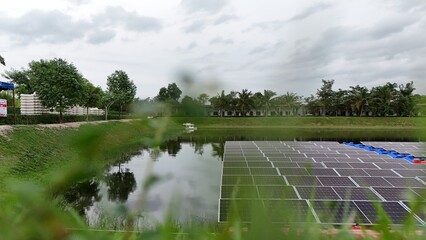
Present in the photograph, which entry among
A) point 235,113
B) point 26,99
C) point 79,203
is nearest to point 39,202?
point 235,113

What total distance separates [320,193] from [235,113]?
896 centimetres

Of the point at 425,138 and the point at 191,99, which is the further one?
the point at 425,138

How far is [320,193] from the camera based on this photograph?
955 cm

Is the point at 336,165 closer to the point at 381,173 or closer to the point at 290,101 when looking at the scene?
the point at 381,173

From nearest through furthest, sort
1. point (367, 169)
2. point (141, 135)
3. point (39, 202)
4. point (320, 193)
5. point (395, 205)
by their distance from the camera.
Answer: point (39, 202)
point (141, 135)
point (395, 205)
point (320, 193)
point (367, 169)

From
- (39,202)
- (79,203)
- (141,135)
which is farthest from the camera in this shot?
(79,203)

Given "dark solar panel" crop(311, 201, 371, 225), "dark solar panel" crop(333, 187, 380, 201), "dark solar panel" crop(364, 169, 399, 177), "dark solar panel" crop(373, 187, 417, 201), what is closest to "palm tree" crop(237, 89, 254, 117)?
"dark solar panel" crop(311, 201, 371, 225)

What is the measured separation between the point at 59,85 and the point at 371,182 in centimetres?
2222

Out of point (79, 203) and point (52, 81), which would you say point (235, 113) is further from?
point (52, 81)

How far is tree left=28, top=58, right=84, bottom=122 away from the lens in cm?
2467

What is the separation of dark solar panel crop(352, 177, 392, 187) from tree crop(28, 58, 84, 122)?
19.7 meters

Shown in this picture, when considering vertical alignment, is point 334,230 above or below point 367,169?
above

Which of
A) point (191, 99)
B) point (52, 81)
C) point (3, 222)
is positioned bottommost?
point (3, 222)

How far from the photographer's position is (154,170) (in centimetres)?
52
